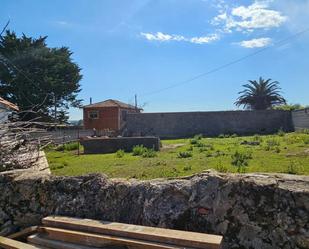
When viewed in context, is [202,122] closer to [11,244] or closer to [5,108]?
[5,108]

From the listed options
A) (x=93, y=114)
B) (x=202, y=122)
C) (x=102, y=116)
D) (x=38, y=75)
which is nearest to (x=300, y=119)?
(x=202, y=122)

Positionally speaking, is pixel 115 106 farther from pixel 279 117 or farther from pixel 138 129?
pixel 279 117

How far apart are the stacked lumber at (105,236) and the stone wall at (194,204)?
0.61 feet

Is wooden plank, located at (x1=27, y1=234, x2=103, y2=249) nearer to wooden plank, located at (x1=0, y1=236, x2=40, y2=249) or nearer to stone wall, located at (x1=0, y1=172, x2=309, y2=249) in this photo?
wooden plank, located at (x1=0, y1=236, x2=40, y2=249)

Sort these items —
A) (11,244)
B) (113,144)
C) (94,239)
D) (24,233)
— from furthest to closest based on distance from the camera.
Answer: (113,144), (24,233), (11,244), (94,239)

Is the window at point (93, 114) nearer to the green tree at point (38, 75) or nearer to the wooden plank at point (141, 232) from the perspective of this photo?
the green tree at point (38, 75)

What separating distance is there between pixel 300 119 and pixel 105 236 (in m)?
24.9

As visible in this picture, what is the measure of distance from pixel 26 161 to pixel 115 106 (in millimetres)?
29875

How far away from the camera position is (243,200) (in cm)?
288

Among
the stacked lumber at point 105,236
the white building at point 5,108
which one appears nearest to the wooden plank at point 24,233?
the stacked lumber at point 105,236

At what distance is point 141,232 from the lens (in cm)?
292

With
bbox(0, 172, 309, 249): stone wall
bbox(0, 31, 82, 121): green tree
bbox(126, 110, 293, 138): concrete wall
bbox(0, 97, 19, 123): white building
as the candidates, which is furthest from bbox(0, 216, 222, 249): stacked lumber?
bbox(0, 31, 82, 121): green tree

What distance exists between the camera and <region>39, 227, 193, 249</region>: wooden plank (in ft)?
9.11

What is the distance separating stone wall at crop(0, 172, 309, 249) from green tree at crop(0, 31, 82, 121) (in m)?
29.1
